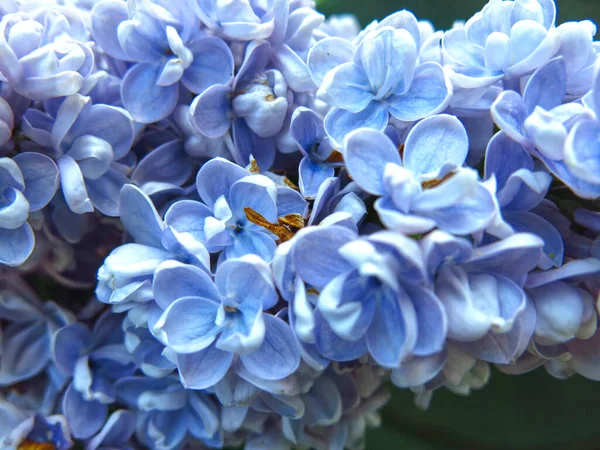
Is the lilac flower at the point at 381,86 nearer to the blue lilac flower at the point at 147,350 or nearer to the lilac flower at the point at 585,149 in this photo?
the lilac flower at the point at 585,149

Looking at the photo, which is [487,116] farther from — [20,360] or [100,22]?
[20,360]

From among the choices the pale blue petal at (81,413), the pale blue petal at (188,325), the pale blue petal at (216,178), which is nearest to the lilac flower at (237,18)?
the pale blue petal at (216,178)

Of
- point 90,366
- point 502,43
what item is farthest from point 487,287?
point 90,366

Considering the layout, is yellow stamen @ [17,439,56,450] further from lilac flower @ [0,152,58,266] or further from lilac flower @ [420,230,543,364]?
lilac flower @ [420,230,543,364]

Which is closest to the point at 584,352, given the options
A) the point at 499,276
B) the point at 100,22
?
the point at 499,276

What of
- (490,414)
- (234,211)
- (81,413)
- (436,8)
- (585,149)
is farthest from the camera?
(490,414)

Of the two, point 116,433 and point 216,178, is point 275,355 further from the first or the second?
point 116,433
